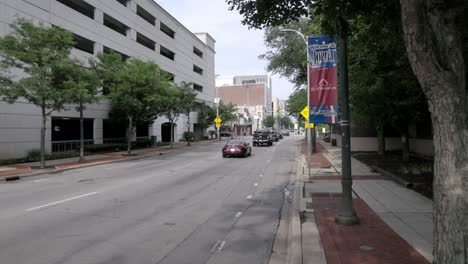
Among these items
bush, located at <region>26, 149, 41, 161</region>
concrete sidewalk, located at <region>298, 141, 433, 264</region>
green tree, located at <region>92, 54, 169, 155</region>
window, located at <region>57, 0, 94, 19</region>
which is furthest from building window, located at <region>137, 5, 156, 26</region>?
concrete sidewalk, located at <region>298, 141, 433, 264</region>

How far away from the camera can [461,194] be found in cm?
357

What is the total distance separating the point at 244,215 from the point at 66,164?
17203mm

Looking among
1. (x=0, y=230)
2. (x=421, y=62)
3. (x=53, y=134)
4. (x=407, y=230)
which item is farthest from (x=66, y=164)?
(x=421, y=62)

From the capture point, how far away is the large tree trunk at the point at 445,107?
359 centimetres

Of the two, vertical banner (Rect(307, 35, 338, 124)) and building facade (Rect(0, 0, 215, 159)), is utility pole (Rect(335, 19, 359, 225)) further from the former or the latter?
building facade (Rect(0, 0, 215, 159))

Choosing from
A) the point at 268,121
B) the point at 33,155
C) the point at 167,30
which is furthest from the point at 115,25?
the point at 268,121

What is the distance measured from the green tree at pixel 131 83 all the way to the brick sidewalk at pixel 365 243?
23113 mm

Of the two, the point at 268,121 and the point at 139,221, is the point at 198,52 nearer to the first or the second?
the point at 139,221

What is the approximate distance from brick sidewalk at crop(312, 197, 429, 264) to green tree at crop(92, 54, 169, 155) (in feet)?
75.8

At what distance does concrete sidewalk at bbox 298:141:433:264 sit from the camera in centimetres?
591

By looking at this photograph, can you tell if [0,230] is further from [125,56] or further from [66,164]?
[125,56]

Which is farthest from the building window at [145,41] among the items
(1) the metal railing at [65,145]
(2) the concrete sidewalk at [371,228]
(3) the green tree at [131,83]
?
(2) the concrete sidewalk at [371,228]

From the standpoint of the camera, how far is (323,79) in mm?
9430

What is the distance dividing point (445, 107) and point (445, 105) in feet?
0.06
